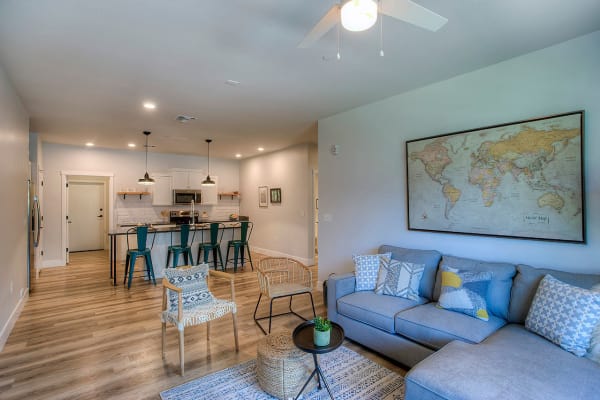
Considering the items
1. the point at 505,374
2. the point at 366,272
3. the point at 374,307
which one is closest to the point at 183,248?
the point at 366,272

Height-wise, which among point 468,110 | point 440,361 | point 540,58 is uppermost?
point 540,58

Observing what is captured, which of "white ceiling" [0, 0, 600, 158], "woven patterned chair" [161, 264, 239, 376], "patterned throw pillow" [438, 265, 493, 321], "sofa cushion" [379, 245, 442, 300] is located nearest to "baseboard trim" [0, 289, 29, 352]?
"woven patterned chair" [161, 264, 239, 376]

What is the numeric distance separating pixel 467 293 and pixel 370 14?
228cm

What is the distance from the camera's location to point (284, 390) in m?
2.21

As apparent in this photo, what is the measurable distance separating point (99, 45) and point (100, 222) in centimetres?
809

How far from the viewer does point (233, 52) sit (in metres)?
2.68

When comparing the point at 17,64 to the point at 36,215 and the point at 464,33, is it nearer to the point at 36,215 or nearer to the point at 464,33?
the point at 36,215

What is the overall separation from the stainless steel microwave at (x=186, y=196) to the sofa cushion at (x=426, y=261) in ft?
20.5

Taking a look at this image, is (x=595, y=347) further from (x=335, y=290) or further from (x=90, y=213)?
(x=90, y=213)

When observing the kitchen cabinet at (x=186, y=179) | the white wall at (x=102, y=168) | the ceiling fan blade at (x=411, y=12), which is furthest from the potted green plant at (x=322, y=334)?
the white wall at (x=102, y=168)

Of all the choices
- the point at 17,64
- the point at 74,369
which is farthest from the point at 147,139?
the point at 74,369

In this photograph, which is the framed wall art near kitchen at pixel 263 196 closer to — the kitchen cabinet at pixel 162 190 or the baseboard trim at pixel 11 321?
the kitchen cabinet at pixel 162 190

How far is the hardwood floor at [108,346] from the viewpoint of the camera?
2426mm

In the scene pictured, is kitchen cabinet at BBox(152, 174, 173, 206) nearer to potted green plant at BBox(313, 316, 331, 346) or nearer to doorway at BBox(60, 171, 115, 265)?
doorway at BBox(60, 171, 115, 265)
